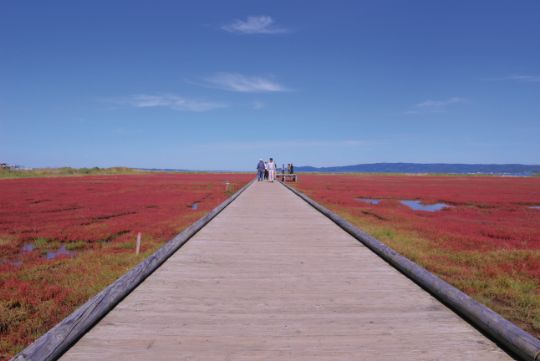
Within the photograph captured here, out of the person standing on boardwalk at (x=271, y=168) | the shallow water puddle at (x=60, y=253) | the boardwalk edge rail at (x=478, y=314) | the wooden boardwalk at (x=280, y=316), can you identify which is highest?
the person standing on boardwalk at (x=271, y=168)

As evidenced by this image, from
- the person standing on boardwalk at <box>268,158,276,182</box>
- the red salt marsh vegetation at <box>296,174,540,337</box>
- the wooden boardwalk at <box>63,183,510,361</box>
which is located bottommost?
the red salt marsh vegetation at <box>296,174,540,337</box>

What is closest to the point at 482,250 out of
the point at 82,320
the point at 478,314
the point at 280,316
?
the point at 478,314

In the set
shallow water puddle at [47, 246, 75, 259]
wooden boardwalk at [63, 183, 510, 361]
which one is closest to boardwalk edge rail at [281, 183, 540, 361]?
wooden boardwalk at [63, 183, 510, 361]

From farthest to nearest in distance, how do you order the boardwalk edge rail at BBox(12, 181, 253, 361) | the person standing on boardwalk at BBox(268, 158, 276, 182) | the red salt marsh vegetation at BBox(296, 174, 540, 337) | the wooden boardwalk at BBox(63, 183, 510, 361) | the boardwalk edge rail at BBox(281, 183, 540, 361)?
1. the person standing on boardwalk at BBox(268, 158, 276, 182)
2. the red salt marsh vegetation at BBox(296, 174, 540, 337)
3. the wooden boardwalk at BBox(63, 183, 510, 361)
4. the boardwalk edge rail at BBox(281, 183, 540, 361)
5. the boardwalk edge rail at BBox(12, 181, 253, 361)

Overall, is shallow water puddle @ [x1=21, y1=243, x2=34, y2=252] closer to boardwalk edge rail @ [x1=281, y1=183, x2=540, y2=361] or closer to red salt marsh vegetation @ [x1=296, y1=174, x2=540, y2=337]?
boardwalk edge rail @ [x1=281, y1=183, x2=540, y2=361]

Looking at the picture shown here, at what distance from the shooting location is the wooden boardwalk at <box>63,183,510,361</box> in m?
2.90

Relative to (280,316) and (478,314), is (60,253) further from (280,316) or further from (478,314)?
(478,314)

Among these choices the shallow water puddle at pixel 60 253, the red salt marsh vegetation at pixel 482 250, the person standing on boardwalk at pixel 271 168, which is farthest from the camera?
the person standing on boardwalk at pixel 271 168

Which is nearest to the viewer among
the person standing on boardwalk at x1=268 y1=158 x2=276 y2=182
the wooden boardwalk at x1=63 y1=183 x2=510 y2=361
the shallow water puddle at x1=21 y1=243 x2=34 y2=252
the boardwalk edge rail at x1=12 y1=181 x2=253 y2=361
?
→ the boardwalk edge rail at x1=12 y1=181 x2=253 y2=361

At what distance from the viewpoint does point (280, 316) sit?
3580 millimetres

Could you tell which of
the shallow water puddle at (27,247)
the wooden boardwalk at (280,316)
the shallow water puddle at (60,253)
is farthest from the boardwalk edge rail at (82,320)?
the shallow water puddle at (27,247)

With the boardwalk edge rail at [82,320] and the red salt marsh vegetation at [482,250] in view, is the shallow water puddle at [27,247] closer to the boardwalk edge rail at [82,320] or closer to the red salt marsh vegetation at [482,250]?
the boardwalk edge rail at [82,320]

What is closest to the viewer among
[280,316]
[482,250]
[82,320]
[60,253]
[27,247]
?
[82,320]

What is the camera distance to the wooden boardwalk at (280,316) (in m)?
2.90
